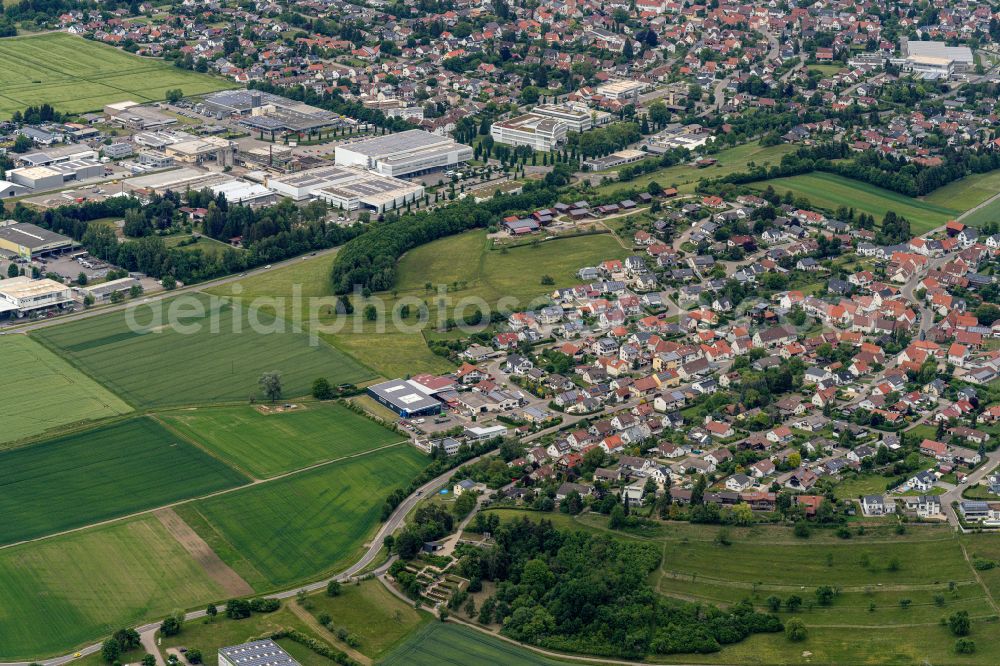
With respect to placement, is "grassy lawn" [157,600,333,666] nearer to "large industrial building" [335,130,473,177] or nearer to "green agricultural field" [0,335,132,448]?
"green agricultural field" [0,335,132,448]

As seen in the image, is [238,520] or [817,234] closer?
[238,520]

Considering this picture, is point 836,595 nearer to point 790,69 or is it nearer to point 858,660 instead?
point 858,660

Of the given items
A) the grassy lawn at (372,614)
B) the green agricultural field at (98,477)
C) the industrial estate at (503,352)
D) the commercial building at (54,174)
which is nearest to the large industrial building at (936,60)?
the industrial estate at (503,352)

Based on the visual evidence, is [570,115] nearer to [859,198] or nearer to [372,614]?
[859,198]

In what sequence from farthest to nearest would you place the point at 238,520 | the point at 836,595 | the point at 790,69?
the point at 790,69 < the point at 238,520 < the point at 836,595

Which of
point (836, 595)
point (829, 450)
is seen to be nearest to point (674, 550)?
point (836, 595)

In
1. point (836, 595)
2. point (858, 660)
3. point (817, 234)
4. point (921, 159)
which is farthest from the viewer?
point (921, 159)
